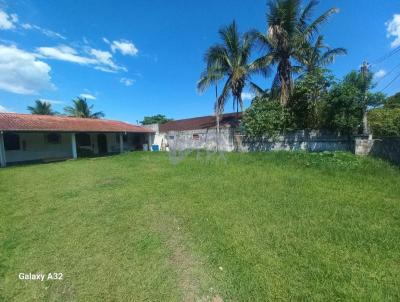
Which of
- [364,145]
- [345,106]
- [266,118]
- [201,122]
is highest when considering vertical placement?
[201,122]

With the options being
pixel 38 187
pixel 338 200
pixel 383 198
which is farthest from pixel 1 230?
pixel 383 198

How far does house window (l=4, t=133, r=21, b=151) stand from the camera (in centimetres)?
1368

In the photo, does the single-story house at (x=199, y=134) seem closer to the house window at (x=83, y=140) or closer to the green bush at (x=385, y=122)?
the house window at (x=83, y=140)

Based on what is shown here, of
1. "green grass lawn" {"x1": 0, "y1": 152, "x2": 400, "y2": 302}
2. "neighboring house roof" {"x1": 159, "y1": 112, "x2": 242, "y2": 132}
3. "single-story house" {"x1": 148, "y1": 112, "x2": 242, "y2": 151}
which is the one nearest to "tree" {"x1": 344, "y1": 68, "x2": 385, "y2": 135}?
"green grass lawn" {"x1": 0, "y1": 152, "x2": 400, "y2": 302}

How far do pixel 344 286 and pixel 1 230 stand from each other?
17.4ft

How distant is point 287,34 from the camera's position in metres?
11.9

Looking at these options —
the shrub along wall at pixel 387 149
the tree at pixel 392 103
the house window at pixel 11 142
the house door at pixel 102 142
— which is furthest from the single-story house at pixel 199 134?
the house window at pixel 11 142

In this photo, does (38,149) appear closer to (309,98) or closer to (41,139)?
(41,139)

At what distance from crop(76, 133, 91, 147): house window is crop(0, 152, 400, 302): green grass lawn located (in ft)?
40.2

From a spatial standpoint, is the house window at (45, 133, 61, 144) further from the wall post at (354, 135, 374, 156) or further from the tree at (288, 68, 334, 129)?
the wall post at (354, 135, 374, 156)

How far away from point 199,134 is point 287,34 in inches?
360

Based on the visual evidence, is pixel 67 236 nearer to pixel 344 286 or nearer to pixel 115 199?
pixel 115 199

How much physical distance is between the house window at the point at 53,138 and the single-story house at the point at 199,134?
8.65m

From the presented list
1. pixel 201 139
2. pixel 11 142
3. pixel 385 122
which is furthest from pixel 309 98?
pixel 11 142
